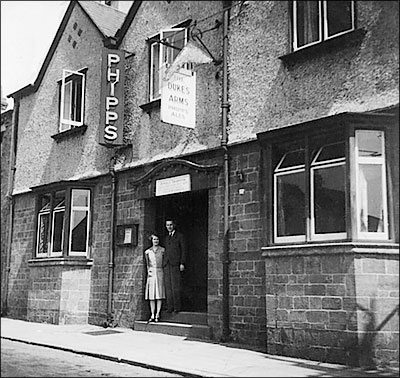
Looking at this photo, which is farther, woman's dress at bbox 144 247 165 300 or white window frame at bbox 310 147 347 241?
woman's dress at bbox 144 247 165 300

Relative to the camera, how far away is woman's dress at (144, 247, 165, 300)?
37.9 feet

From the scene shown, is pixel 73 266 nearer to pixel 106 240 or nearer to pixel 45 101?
pixel 106 240

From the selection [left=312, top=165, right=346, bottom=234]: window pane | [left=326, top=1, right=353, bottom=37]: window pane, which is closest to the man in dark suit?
[left=312, top=165, right=346, bottom=234]: window pane

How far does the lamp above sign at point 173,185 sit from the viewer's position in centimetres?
1105

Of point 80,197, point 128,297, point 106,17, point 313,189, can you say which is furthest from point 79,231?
point 313,189

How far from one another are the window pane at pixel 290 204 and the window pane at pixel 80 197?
556 centimetres

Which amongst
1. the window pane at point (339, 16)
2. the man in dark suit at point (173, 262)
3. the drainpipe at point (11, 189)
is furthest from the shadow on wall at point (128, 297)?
the window pane at point (339, 16)

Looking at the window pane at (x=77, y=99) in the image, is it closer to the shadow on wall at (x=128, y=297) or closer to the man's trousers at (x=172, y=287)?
the shadow on wall at (x=128, y=297)

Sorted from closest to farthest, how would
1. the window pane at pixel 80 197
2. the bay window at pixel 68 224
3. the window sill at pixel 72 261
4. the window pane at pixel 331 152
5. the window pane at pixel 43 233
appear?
the window pane at pixel 331 152 → the window sill at pixel 72 261 → the bay window at pixel 68 224 → the window pane at pixel 80 197 → the window pane at pixel 43 233

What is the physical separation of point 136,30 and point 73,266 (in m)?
4.85

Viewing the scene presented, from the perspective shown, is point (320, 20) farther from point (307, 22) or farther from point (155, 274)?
point (155, 274)

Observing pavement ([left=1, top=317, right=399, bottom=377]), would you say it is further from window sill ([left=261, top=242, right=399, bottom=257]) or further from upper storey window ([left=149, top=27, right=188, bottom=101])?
upper storey window ([left=149, top=27, right=188, bottom=101])

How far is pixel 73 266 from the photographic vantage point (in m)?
13.2

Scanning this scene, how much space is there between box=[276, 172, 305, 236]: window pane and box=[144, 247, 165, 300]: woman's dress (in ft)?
10.9
